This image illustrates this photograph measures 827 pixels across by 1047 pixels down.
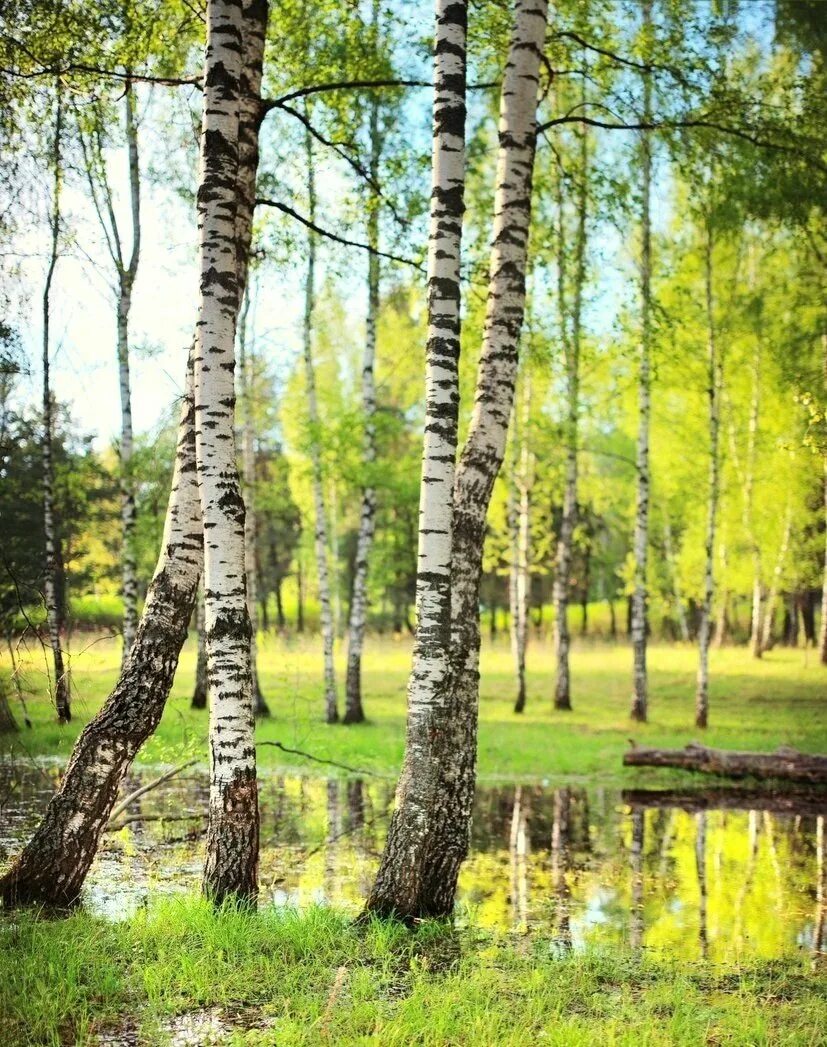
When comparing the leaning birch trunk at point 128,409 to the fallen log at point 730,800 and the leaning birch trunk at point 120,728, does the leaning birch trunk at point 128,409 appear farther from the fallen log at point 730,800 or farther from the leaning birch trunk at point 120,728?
the leaning birch trunk at point 120,728

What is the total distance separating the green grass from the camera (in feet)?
50.5

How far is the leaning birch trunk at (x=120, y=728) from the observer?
21.6 ft

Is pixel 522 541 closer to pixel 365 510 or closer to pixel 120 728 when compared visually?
pixel 365 510

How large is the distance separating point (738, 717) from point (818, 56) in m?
13.8

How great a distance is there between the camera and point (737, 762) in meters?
15.2

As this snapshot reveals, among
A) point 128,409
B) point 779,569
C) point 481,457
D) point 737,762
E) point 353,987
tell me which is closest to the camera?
point 353,987

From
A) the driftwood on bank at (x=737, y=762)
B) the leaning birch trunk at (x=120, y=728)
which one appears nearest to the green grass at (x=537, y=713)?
the driftwood on bank at (x=737, y=762)

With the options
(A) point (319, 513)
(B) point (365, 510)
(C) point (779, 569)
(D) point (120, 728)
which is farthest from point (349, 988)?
(C) point (779, 569)

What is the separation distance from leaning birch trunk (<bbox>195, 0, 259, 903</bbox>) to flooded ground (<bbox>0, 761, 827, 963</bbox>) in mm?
976

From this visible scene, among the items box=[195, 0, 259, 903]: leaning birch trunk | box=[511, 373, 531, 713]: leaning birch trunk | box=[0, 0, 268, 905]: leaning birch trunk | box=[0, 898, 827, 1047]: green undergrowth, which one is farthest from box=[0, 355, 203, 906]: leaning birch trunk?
box=[511, 373, 531, 713]: leaning birch trunk

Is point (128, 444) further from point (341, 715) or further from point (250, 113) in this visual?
point (250, 113)

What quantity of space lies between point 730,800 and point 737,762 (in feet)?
3.50

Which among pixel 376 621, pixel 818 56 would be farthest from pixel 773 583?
pixel 376 621

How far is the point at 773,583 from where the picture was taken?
30.3 m
